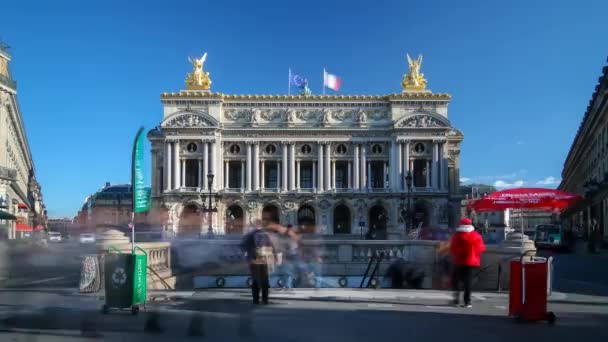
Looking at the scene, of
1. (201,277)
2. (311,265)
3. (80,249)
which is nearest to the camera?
(311,265)

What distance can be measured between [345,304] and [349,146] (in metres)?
64.1

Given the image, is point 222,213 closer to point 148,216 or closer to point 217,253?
point 148,216

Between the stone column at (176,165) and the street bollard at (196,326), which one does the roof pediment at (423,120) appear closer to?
the stone column at (176,165)

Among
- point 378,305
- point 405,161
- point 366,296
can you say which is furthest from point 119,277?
point 405,161

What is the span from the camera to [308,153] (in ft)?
252

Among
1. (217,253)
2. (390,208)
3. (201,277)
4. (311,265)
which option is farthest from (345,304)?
(390,208)

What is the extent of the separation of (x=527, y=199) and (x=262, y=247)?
7686mm

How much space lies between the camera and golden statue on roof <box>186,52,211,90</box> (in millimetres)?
76688

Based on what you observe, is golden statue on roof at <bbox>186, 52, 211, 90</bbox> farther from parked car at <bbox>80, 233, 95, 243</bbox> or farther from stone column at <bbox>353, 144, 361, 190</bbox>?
parked car at <bbox>80, 233, 95, 243</bbox>

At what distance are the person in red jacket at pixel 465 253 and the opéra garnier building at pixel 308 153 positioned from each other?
2396 inches

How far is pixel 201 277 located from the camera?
19719 mm

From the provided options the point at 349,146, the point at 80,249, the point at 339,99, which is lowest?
the point at 80,249

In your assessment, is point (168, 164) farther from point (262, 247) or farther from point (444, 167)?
point (262, 247)

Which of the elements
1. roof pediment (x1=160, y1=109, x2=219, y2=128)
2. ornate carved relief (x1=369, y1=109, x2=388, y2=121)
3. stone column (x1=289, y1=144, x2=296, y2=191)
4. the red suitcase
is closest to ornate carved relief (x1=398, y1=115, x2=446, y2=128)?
ornate carved relief (x1=369, y1=109, x2=388, y2=121)
